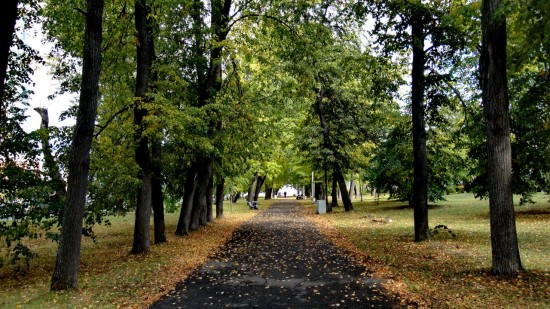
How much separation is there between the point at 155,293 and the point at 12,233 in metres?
3.66

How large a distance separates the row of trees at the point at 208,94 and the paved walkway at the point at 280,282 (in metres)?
2.50

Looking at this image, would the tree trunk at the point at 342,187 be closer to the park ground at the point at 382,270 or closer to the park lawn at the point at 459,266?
the park lawn at the point at 459,266

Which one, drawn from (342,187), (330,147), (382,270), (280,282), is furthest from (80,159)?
(342,187)

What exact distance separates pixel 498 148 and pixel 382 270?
3.55 meters

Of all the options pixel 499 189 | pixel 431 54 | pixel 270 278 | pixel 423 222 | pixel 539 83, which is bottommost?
pixel 270 278

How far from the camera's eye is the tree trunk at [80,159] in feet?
25.6

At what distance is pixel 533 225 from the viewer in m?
15.7

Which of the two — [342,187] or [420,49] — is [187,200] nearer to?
[420,49]

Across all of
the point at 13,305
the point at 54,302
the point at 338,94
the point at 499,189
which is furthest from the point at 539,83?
the point at 338,94

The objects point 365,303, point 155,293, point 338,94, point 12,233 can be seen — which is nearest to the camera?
point 365,303

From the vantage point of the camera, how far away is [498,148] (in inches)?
301

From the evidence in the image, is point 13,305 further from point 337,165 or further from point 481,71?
point 337,165

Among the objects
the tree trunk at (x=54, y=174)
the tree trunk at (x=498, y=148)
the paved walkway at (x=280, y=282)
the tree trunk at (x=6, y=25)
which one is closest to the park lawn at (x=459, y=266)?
the tree trunk at (x=498, y=148)

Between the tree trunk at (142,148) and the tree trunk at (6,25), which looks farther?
the tree trunk at (142,148)
